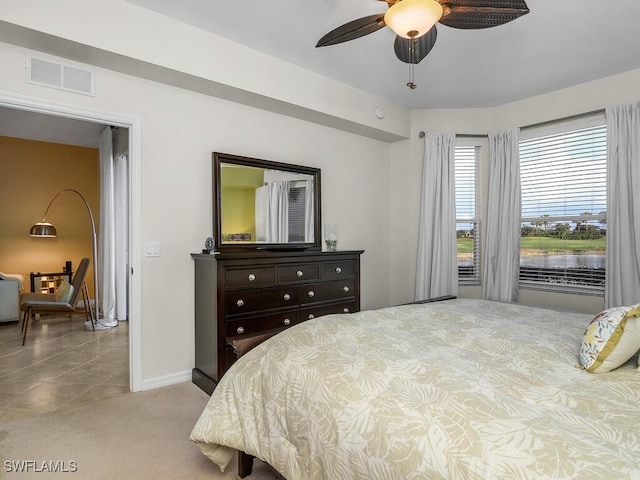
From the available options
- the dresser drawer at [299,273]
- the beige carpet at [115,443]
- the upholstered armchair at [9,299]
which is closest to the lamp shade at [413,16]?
the dresser drawer at [299,273]

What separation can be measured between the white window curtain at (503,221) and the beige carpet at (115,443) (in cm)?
324

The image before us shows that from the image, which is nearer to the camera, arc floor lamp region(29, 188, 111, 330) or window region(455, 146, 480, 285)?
window region(455, 146, 480, 285)

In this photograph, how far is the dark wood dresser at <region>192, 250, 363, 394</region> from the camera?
9.18 ft

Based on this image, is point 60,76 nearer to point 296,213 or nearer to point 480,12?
point 296,213

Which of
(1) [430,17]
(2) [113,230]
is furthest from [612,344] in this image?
(2) [113,230]

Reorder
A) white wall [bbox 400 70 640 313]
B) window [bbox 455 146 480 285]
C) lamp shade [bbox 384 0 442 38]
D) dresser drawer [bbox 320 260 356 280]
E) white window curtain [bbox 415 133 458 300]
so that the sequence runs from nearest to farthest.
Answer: lamp shade [bbox 384 0 442 38] → dresser drawer [bbox 320 260 356 280] → white wall [bbox 400 70 640 313] → white window curtain [bbox 415 133 458 300] → window [bbox 455 146 480 285]

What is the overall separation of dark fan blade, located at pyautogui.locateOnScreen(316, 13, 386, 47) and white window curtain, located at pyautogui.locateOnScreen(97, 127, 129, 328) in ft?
13.4

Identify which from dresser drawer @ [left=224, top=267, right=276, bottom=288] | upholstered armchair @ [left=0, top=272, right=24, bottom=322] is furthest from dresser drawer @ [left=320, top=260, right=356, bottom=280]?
upholstered armchair @ [left=0, top=272, right=24, bottom=322]

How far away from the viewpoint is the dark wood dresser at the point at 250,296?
2.80 m

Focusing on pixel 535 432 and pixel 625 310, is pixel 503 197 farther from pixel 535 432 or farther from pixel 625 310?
pixel 535 432

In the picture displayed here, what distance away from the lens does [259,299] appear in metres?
3.01

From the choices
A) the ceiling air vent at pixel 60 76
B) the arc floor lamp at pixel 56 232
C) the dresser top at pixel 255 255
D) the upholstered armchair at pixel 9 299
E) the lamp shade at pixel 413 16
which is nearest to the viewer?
the lamp shade at pixel 413 16

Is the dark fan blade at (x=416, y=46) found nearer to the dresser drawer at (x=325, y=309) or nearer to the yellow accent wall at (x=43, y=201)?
the dresser drawer at (x=325, y=309)

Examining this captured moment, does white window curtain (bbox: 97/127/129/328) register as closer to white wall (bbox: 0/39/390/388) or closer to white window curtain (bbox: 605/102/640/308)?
white wall (bbox: 0/39/390/388)
